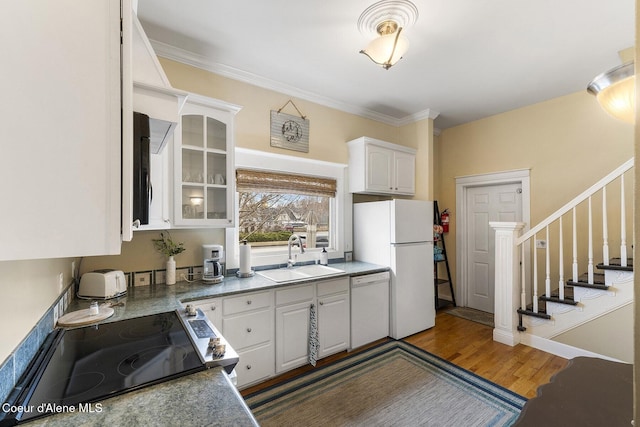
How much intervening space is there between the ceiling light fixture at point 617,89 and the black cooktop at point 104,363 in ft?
6.37

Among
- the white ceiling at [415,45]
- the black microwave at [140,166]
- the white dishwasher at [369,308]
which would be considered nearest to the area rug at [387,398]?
the white dishwasher at [369,308]

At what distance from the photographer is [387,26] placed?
201cm

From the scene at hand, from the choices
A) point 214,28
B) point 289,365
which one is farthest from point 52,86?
point 289,365

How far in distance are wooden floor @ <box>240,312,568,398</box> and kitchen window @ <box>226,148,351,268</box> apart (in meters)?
1.18

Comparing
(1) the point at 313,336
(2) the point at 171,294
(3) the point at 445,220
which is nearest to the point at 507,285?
(3) the point at 445,220

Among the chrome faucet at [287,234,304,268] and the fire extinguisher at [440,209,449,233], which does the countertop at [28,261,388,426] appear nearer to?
the chrome faucet at [287,234,304,268]

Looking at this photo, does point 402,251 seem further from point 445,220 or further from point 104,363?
point 104,363

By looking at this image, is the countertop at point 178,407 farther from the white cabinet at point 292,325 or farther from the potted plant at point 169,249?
the potted plant at point 169,249

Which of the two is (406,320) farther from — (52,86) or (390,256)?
(52,86)

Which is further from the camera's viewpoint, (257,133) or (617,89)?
(257,133)

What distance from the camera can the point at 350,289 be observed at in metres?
2.80

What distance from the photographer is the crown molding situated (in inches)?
93.2

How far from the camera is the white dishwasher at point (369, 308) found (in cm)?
283

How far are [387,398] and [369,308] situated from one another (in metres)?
0.91
